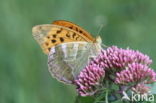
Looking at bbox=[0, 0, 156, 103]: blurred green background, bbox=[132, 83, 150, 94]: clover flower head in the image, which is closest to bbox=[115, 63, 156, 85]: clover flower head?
bbox=[132, 83, 150, 94]: clover flower head

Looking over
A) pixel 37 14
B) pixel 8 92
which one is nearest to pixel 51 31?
pixel 8 92

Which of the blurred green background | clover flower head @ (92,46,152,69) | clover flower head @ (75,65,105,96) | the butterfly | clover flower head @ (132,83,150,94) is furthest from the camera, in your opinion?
the blurred green background

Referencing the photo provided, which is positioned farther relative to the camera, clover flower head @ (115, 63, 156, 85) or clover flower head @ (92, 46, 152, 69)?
clover flower head @ (92, 46, 152, 69)

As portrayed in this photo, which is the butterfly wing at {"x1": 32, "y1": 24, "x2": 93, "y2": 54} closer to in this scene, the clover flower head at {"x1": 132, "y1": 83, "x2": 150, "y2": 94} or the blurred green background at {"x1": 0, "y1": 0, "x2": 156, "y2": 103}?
the clover flower head at {"x1": 132, "y1": 83, "x2": 150, "y2": 94}

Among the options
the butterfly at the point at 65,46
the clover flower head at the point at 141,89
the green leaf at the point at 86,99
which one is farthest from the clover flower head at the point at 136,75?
the butterfly at the point at 65,46

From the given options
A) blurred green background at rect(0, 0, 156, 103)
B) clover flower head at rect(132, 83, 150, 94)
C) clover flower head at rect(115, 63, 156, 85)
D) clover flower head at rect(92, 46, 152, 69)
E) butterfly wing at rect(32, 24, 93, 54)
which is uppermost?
blurred green background at rect(0, 0, 156, 103)

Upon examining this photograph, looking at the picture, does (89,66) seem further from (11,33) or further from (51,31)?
(11,33)
